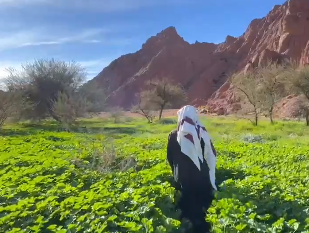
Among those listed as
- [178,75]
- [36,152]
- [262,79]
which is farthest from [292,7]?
[36,152]

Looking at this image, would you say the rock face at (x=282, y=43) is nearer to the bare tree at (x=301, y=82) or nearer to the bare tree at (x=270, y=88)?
the bare tree at (x=270, y=88)

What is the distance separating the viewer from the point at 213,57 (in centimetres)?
9106

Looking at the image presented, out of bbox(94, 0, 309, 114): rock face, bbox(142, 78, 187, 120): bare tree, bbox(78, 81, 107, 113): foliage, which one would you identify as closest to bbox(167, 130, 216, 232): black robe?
bbox(78, 81, 107, 113): foliage

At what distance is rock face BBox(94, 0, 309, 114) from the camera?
218 feet

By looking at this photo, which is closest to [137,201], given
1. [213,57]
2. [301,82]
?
[301,82]

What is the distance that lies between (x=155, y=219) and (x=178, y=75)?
86375mm

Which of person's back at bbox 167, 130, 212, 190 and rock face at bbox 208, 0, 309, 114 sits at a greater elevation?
rock face at bbox 208, 0, 309, 114

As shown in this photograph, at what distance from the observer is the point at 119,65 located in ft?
363

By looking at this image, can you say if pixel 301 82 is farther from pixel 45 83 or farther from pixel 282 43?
pixel 282 43

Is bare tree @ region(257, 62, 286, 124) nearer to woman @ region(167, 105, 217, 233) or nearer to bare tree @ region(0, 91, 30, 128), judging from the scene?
bare tree @ region(0, 91, 30, 128)

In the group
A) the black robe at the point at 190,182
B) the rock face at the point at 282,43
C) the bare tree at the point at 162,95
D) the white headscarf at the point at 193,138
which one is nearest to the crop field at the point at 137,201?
the black robe at the point at 190,182

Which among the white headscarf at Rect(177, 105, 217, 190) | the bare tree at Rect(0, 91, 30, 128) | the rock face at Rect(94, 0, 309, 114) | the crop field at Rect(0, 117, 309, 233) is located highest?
the rock face at Rect(94, 0, 309, 114)

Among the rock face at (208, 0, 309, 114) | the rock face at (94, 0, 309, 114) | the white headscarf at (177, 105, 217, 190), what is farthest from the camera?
the rock face at (94, 0, 309, 114)

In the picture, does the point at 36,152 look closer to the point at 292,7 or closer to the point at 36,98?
the point at 36,98
